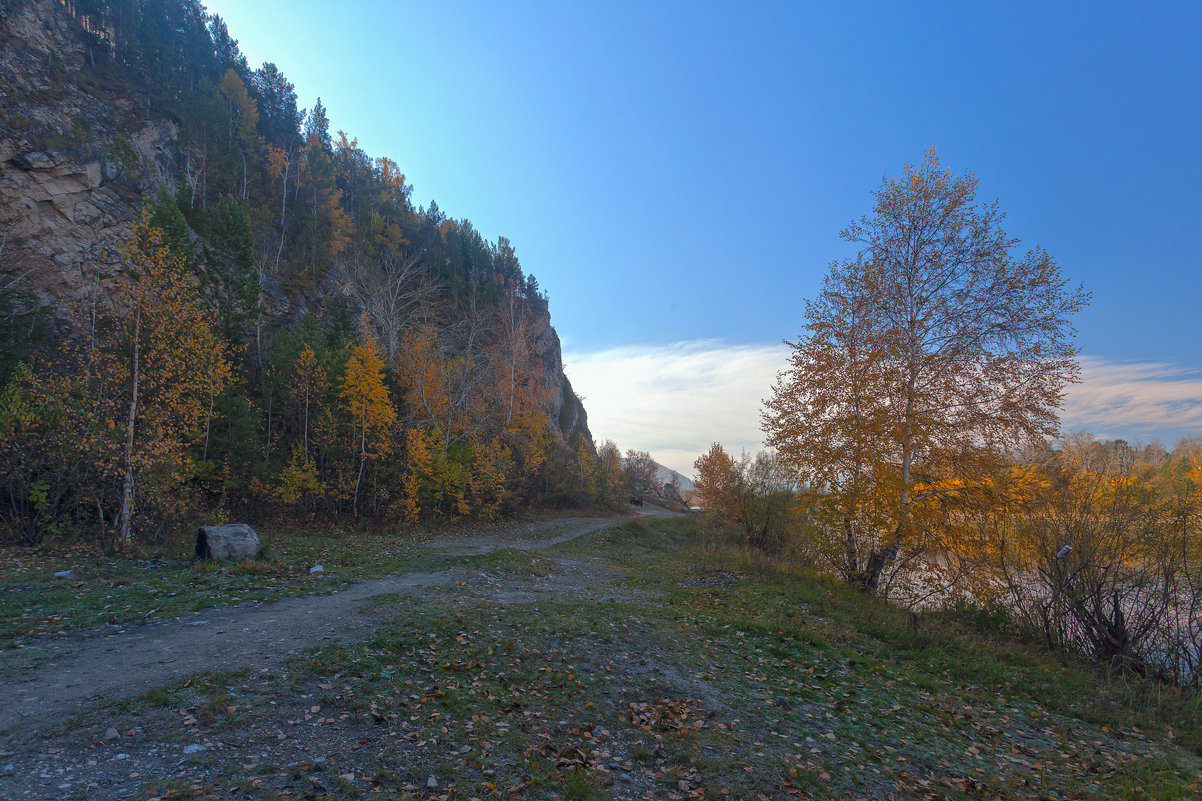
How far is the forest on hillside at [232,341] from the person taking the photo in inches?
532

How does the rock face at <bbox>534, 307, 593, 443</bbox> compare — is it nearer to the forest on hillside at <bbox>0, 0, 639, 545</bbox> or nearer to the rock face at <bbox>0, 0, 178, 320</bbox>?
the forest on hillside at <bbox>0, 0, 639, 545</bbox>

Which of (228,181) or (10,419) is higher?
(228,181)

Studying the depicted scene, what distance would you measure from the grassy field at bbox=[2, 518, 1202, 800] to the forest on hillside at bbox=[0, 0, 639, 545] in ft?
23.2

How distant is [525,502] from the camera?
38.9 meters

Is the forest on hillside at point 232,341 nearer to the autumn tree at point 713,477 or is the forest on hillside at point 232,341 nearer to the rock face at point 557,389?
the rock face at point 557,389

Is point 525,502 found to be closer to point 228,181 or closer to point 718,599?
point 718,599

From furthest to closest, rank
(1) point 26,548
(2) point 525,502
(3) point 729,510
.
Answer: (2) point 525,502
(3) point 729,510
(1) point 26,548

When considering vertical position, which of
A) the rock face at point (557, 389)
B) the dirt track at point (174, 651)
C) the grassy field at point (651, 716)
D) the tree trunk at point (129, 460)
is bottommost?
the grassy field at point (651, 716)

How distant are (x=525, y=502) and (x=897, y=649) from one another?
3097cm

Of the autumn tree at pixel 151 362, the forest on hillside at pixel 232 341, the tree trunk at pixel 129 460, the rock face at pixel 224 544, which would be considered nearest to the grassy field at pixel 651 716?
the rock face at pixel 224 544

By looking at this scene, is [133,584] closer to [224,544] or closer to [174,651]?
[224,544]

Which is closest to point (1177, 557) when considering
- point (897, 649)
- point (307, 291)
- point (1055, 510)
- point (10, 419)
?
point (1055, 510)

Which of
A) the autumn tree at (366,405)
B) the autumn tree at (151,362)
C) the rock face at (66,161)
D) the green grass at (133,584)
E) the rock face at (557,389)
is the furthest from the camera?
the rock face at (557,389)

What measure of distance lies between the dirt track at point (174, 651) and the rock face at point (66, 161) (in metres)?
22.2
